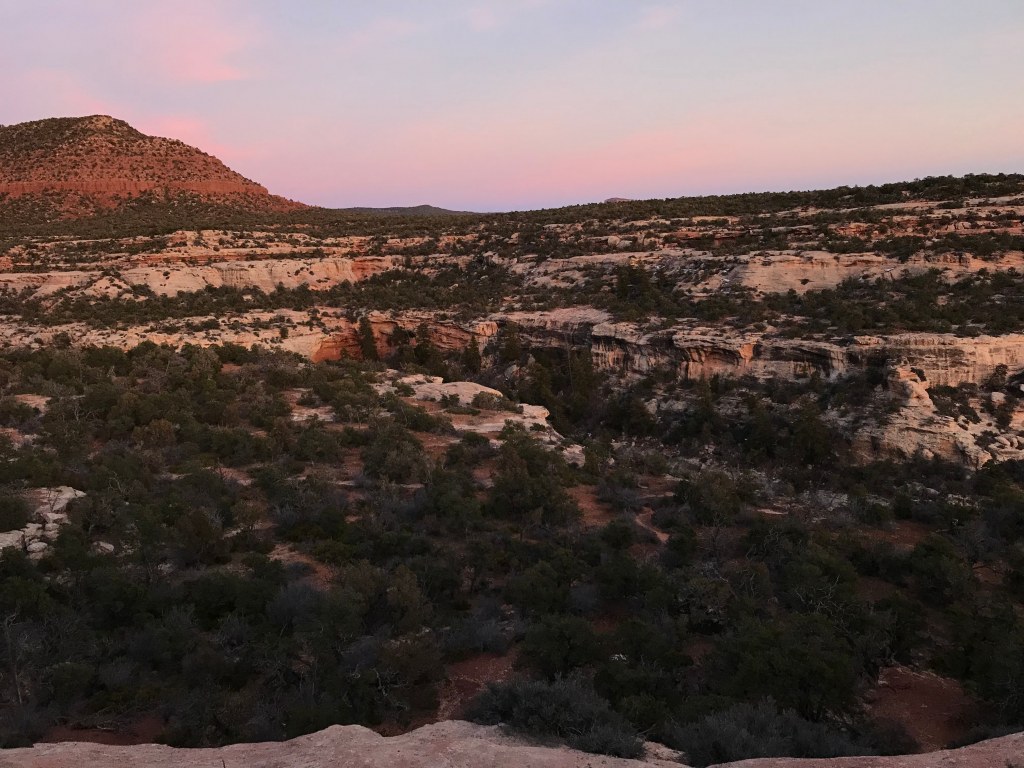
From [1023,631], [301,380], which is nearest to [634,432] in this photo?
[301,380]

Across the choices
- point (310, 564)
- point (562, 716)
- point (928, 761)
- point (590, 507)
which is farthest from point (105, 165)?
point (928, 761)

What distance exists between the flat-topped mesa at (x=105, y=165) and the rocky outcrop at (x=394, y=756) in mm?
59822

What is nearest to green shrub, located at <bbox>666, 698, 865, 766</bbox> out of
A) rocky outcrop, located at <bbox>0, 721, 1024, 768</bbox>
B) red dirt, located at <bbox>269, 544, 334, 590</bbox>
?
rocky outcrop, located at <bbox>0, 721, 1024, 768</bbox>

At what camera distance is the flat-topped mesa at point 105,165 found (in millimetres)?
55031

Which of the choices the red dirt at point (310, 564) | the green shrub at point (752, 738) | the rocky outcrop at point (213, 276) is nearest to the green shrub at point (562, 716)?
the green shrub at point (752, 738)

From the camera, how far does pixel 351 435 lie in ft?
61.9

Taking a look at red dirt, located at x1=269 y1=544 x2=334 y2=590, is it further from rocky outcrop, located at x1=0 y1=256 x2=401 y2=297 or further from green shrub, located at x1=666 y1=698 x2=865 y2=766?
rocky outcrop, located at x1=0 y1=256 x2=401 y2=297

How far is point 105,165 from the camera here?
5809cm

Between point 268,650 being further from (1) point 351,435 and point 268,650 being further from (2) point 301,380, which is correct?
(2) point 301,380

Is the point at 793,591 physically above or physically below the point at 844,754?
below

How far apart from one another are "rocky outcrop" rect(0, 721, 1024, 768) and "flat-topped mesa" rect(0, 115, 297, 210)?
196 feet

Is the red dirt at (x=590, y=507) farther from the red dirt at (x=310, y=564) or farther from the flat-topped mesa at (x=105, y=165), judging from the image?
the flat-topped mesa at (x=105, y=165)

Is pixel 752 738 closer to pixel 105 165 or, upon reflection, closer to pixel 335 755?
pixel 335 755

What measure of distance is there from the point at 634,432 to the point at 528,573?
42.9 feet
